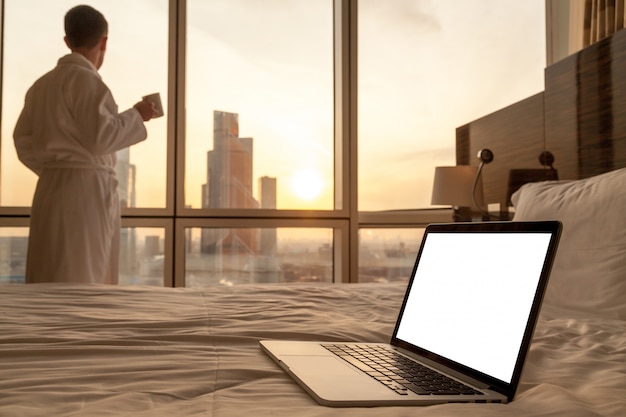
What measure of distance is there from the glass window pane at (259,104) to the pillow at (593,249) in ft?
8.85

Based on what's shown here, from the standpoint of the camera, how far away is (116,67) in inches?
163

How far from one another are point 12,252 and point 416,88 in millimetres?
2731

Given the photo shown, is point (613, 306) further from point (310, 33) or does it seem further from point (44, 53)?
point (44, 53)

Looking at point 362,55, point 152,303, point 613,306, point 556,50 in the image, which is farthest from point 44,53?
point 613,306

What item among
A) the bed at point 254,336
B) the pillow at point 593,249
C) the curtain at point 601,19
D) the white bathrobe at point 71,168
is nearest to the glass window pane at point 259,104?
the white bathrobe at point 71,168

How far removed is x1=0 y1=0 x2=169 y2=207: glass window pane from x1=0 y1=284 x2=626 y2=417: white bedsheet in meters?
2.30

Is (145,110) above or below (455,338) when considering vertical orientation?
above

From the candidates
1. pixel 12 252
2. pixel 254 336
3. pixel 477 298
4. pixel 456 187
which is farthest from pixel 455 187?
pixel 12 252

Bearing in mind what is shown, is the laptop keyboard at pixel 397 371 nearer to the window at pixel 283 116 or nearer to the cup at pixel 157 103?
the cup at pixel 157 103

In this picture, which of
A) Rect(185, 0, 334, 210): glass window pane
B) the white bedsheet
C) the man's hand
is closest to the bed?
the white bedsheet

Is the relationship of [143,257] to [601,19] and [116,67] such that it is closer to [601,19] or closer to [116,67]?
[116,67]

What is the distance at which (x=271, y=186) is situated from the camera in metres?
4.40

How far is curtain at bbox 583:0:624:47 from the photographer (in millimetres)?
3062

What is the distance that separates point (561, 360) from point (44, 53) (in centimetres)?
378
